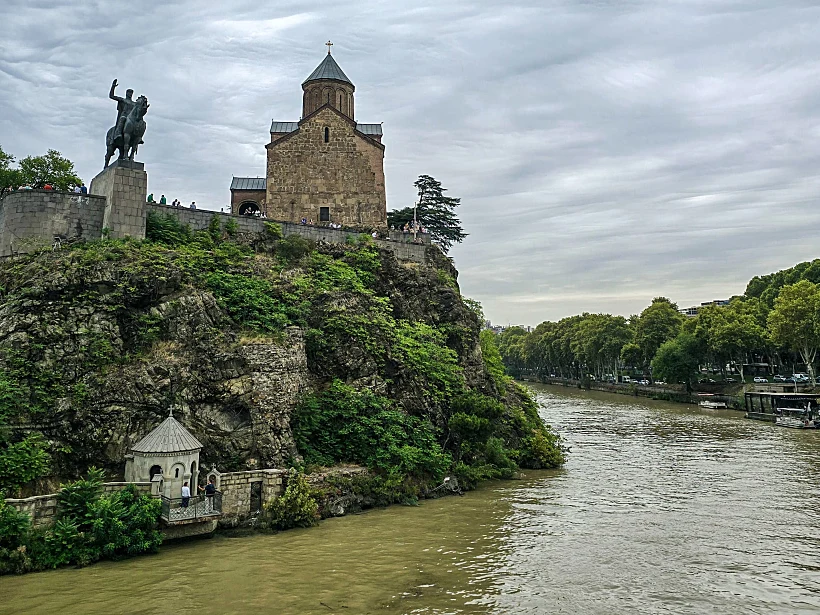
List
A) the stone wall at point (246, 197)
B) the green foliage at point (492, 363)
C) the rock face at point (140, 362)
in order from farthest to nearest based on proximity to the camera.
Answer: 1. the stone wall at point (246, 197)
2. the green foliage at point (492, 363)
3. the rock face at point (140, 362)

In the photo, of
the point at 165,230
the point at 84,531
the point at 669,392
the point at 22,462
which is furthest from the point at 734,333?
the point at 22,462

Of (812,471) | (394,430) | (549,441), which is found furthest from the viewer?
(549,441)

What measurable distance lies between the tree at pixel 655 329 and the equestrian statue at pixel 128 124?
66.7 meters

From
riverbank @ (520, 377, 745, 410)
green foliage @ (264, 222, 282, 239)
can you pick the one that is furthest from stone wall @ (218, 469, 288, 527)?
riverbank @ (520, 377, 745, 410)

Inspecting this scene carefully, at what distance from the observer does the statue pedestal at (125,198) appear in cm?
2430

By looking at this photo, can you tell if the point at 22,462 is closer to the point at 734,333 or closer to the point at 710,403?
the point at 710,403

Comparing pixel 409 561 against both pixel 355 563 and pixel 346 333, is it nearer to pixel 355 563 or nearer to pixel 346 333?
pixel 355 563

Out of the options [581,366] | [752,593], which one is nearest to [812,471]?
[752,593]

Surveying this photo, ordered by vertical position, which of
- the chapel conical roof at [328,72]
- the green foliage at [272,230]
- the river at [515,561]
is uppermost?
the chapel conical roof at [328,72]

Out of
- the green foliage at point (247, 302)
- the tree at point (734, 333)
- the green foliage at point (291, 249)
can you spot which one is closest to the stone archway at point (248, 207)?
the green foliage at point (291, 249)

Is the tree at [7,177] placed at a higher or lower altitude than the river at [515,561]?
higher

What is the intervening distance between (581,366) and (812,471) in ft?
254

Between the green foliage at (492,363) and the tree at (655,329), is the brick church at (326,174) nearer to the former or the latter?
the green foliage at (492,363)

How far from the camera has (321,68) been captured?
4447cm
